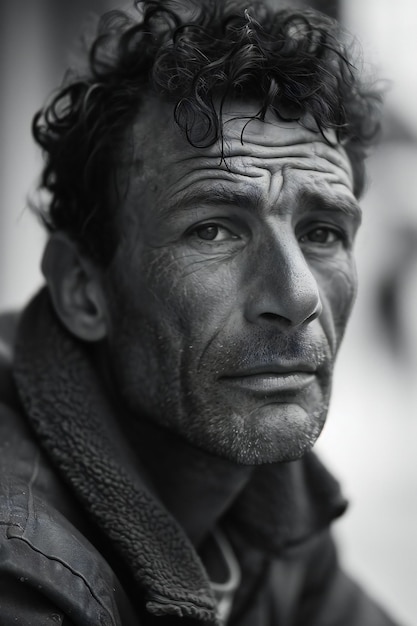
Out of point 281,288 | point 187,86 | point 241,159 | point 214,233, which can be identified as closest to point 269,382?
point 281,288

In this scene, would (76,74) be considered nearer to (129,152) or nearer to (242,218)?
(129,152)

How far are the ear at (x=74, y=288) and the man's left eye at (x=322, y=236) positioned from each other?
412 millimetres

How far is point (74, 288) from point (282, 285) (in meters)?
0.49

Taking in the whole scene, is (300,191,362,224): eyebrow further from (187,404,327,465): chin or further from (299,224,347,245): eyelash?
(187,404,327,465): chin

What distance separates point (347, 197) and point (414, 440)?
356 cm

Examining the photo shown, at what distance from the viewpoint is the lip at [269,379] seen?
1491mm

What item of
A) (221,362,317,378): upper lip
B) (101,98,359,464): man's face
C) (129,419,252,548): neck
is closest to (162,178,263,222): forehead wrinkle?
(101,98,359,464): man's face

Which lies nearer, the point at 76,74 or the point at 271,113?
the point at 271,113

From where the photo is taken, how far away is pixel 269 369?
149cm

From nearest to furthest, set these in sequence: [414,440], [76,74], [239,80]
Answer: [239,80]
[76,74]
[414,440]

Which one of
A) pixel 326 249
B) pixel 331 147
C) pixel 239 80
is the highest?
pixel 239 80

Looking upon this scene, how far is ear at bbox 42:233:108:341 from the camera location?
5.63ft

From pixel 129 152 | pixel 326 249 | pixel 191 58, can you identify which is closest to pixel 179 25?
pixel 191 58

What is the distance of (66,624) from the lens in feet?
4.17
